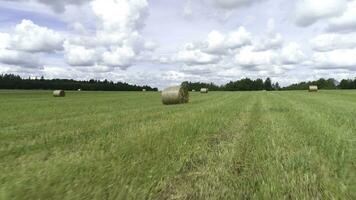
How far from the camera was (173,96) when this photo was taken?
101ft

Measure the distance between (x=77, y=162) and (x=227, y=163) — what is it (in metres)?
2.43

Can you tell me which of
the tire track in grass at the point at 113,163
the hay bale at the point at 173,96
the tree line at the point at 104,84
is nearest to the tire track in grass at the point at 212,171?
the tire track in grass at the point at 113,163

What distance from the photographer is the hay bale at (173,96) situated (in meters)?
30.7

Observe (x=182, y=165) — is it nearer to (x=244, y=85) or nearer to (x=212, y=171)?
(x=212, y=171)

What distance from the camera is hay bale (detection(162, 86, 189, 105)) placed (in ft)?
101

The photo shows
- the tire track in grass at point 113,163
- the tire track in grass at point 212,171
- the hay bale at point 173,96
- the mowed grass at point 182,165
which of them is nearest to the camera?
the mowed grass at point 182,165

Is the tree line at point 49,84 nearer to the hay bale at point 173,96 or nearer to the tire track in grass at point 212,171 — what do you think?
the hay bale at point 173,96

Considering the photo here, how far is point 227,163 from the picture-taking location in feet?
23.8

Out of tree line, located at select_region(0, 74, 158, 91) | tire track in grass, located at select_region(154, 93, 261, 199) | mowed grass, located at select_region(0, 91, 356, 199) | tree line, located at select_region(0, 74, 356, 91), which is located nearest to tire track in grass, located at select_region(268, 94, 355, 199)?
mowed grass, located at select_region(0, 91, 356, 199)

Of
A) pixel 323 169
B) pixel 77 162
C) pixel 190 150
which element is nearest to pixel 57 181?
pixel 77 162

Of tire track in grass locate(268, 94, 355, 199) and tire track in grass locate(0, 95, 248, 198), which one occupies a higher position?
tire track in grass locate(0, 95, 248, 198)

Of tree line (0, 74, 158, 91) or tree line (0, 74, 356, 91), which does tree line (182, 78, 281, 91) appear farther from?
tree line (0, 74, 158, 91)

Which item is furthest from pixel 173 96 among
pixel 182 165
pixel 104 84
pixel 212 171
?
pixel 104 84

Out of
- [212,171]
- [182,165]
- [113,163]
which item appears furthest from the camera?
[182,165]
